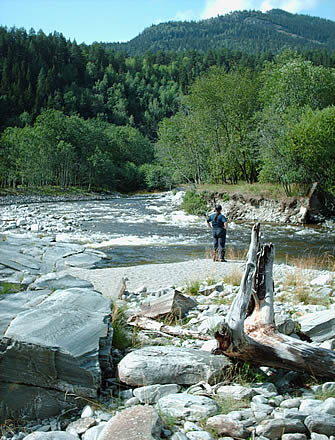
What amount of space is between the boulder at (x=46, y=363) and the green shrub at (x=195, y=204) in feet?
96.5

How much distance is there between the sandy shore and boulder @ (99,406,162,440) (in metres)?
6.30

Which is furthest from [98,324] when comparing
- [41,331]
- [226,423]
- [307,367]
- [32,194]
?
[32,194]

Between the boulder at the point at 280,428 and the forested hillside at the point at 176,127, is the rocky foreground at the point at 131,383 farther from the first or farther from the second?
the forested hillside at the point at 176,127

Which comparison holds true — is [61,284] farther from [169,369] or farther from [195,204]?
[195,204]

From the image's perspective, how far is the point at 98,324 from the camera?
500 centimetres

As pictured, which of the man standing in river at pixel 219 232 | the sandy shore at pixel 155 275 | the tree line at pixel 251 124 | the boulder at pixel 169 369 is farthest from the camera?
the tree line at pixel 251 124

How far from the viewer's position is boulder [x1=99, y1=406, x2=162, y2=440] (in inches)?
130

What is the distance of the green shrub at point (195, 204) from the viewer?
3397 cm

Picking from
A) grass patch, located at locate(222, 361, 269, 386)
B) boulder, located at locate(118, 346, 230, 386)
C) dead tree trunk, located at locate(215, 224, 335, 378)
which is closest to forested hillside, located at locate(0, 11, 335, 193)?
dead tree trunk, located at locate(215, 224, 335, 378)

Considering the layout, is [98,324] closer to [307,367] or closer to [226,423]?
[226,423]

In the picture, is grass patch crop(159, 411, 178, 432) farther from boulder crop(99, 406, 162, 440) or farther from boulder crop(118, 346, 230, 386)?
boulder crop(118, 346, 230, 386)

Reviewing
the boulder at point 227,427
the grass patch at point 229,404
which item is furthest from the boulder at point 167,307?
the boulder at point 227,427

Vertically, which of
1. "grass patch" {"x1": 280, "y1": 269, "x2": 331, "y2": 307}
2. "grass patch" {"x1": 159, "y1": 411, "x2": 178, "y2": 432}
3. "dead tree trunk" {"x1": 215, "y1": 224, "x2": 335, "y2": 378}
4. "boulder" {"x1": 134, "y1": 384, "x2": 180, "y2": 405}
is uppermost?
"dead tree trunk" {"x1": 215, "y1": 224, "x2": 335, "y2": 378}

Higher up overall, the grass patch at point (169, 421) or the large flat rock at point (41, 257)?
the grass patch at point (169, 421)
